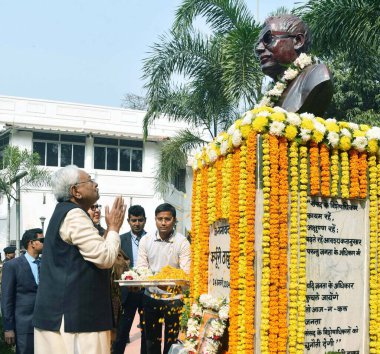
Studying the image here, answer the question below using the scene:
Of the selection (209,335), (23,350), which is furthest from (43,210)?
(209,335)

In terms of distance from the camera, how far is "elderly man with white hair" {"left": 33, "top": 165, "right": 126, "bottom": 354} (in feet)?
13.4

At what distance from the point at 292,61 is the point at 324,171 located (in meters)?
0.92

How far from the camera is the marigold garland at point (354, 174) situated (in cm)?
434

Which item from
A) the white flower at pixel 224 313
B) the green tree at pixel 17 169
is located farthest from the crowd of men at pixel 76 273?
the green tree at pixel 17 169

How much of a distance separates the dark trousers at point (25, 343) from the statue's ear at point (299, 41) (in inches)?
148

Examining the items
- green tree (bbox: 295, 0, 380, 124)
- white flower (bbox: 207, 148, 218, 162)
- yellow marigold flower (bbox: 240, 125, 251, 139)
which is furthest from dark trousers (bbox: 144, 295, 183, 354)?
green tree (bbox: 295, 0, 380, 124)

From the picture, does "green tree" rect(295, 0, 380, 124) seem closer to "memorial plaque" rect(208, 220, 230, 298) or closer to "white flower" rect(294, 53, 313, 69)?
"white flower" rect(294, 53, 313, 69)

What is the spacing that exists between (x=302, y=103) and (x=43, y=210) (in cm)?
2455

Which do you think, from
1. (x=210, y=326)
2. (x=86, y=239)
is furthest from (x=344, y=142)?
(x=86, y=239)

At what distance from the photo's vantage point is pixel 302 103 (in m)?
4.41

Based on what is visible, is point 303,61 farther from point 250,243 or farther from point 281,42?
point 250,243

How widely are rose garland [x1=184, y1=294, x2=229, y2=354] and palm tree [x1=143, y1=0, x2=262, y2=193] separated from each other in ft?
26.6

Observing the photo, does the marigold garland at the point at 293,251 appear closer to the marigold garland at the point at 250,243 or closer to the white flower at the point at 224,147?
the marigold garland at the point at 250,243

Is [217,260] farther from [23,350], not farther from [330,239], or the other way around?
[23,350]
